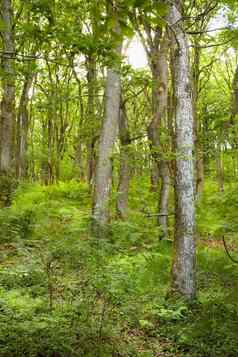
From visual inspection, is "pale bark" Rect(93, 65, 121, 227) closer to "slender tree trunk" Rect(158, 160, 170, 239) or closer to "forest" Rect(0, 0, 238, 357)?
"forest" Rect(0, 0, 238, 357)

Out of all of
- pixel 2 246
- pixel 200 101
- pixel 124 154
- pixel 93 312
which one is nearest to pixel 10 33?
pixel 124 154

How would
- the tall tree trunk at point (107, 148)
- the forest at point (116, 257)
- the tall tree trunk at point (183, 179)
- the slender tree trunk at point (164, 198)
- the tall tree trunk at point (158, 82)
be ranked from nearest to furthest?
the forest at point (116, 257)
the tall tree trunk at point (183, 179)
the tall tree trunk at point (107, 148)
the slender tree trunk at point (164, 198)
the tall tree trunk at point (158, 82)

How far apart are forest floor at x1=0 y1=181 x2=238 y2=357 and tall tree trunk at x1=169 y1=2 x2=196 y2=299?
35 cm

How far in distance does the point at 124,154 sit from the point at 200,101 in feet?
43.5

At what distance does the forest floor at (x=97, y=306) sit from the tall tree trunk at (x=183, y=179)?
350mm

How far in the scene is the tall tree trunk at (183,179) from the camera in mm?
6180

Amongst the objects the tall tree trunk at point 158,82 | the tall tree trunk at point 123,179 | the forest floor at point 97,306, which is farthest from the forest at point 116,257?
the tall tree trunk at point 123,179

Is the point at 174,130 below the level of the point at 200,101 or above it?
below

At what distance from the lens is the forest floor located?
13.7ft

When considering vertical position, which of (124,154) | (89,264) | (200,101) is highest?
(200,101)

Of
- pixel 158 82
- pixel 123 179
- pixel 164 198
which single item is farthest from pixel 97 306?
pixel 158 82

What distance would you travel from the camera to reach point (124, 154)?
991 centimetres

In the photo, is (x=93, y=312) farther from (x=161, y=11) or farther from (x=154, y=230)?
(x=154, y=230)

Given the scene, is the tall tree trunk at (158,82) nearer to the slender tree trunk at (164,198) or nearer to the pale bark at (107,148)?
the slender tree trunk at (164,198)
